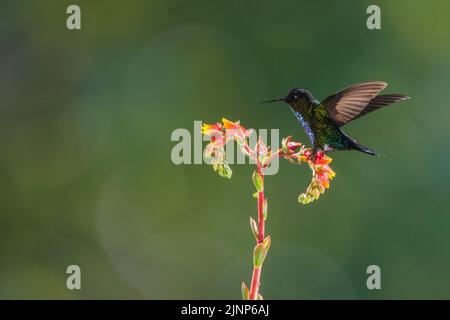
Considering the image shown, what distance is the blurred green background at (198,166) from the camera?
4.74 meters

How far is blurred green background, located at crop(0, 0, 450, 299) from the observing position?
187 inches

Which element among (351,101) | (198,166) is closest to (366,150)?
(351,101)

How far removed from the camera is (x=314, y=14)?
16.3ft

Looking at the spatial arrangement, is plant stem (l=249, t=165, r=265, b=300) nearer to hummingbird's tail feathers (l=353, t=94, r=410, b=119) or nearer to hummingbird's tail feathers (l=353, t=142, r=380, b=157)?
hummingbird's tail feathers (l=353, t=142, r=380, b=157)

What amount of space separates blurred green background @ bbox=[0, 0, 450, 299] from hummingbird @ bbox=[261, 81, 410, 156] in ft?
8.97

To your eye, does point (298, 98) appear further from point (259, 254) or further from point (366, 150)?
point (259, 254)

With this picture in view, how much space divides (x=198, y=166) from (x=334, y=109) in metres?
3.21

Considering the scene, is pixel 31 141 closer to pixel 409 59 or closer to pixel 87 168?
pixel 87 168

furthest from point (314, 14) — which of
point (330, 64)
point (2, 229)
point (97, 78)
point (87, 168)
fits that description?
point (2, 229)

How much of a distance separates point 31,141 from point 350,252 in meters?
2.31

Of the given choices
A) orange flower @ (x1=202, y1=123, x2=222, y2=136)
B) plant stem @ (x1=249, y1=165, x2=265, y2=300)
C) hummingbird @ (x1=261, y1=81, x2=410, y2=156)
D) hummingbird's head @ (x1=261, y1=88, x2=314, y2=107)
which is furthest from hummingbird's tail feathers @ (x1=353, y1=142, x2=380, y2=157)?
plant stem @ (x1=249, y1=165, x2=265, y2=300)

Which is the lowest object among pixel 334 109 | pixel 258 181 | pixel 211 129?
pixel 258 181

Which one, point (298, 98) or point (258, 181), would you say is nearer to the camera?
point (258, 181)

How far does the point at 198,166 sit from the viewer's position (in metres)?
5.10
